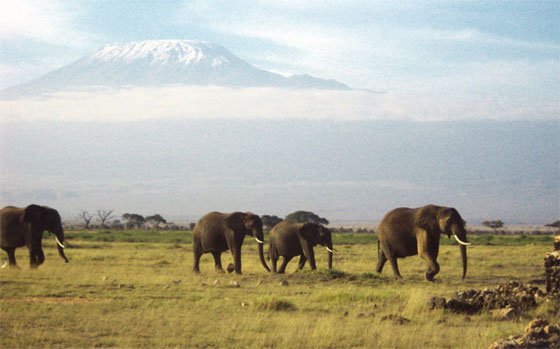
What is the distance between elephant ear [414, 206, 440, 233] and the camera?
23.5m

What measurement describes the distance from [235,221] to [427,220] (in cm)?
739

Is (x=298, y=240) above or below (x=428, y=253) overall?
above

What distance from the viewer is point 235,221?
2688cm

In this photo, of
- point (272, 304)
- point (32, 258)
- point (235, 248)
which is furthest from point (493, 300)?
point (32, 258)

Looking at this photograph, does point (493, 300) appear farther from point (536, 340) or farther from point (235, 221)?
point (235, 221)

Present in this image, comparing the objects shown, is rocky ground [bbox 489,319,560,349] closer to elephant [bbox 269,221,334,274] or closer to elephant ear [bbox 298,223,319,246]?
elephant [bbox 269,221,334,274]

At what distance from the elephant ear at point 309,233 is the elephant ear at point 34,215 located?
9910 millimetres

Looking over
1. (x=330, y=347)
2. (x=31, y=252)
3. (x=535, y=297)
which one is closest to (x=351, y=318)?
(x=330, y=347)

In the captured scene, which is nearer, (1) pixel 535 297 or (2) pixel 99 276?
(1) pixel 535 297

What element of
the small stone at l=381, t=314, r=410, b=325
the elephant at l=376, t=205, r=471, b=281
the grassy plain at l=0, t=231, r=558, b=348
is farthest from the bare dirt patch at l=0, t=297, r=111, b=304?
the elephant at l=376, t=205, r=471, b=281

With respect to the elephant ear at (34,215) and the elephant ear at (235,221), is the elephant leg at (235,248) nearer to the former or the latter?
the elephant ear at (235,221)

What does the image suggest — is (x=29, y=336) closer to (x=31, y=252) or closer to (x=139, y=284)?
(x=139, y=284)

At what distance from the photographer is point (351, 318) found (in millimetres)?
15375

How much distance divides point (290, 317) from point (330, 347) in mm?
2902
